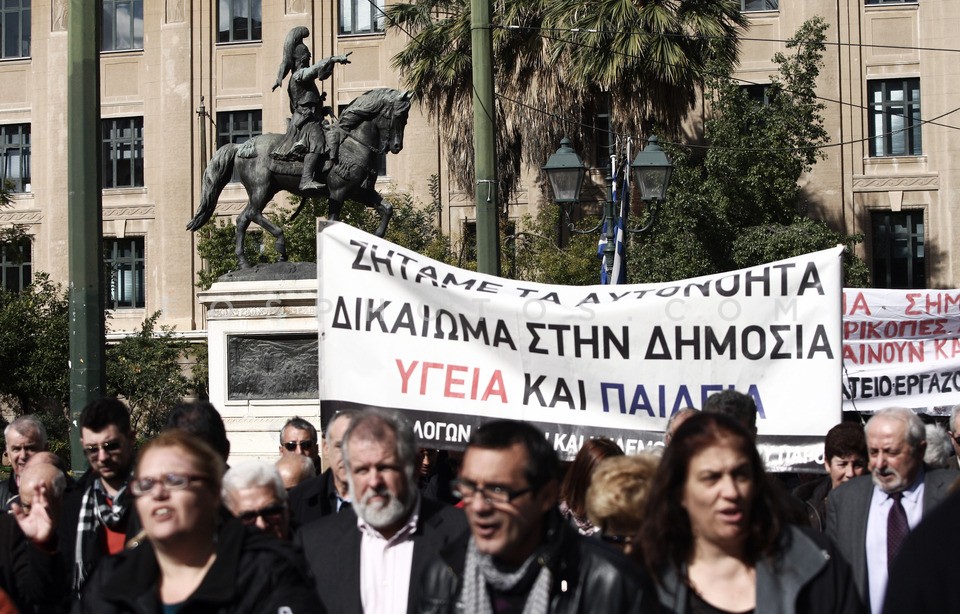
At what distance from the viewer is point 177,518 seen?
3834 mm

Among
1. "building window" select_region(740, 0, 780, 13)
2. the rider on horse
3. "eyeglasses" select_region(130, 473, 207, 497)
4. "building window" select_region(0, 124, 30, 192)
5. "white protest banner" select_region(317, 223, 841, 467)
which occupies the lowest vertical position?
"eyeglasses" select_region(130, 473, 207, 497)

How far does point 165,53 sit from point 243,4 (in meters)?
2.51

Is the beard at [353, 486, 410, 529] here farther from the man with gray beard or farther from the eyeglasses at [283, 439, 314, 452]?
the eyeglasses at [283, 439, 314, 452]

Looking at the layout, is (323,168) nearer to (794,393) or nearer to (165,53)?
(794,393)

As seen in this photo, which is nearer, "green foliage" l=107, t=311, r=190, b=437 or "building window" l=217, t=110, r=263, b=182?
→ "green foliage" l=107, t=311, r=190, b=437

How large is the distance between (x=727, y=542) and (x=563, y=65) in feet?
92.3

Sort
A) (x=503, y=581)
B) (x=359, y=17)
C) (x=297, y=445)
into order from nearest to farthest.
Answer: (x=503, y=581) → (x=297, y=445) → (x=359, y=17)

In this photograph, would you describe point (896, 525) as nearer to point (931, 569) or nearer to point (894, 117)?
point (931, 569)

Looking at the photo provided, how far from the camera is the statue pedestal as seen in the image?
555 inches

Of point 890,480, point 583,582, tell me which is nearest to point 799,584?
point 583,582

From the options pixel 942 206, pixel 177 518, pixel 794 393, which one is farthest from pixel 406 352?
pixel 942 206

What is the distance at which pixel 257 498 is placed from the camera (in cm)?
483

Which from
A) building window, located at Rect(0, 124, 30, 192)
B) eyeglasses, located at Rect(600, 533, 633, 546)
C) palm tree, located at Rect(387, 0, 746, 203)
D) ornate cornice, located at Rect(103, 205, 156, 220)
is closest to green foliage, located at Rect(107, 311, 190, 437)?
ornate cornice, located at Rect(103, 205, 156, 220)

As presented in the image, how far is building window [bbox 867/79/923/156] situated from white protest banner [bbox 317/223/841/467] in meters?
29.5
